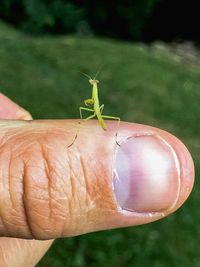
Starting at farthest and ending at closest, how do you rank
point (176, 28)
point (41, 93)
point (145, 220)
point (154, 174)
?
point (176, 28) < point (41, 93) < point (145, 220) < point (154, 174)

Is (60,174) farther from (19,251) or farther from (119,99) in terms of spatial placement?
(119,99)

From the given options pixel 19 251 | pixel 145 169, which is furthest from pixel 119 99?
pixel 145 169

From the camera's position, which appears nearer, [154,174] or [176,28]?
[154,174]

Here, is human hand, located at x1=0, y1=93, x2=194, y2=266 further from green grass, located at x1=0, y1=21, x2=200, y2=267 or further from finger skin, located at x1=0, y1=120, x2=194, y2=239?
green grass, located at x1=0, y1=21, x2=200, y2=267

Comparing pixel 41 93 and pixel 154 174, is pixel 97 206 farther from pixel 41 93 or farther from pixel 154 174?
pixel 41 93

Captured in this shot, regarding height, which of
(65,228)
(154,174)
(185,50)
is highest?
(154,174)

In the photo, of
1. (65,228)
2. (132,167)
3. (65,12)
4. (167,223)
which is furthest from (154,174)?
(65,12)

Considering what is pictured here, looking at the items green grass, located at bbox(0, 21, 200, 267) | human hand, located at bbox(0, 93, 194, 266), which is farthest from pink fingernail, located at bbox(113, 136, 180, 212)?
green grass, located at bbox(0, 21, 200, 267)
